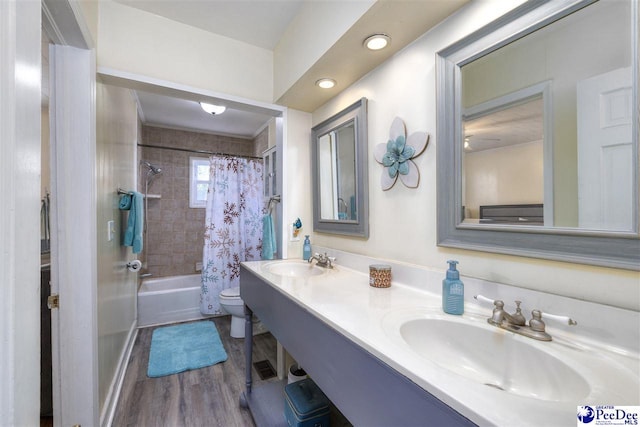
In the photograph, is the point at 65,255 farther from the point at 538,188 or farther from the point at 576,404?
the point at 538,188

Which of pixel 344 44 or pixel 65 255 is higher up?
pixel 344 44

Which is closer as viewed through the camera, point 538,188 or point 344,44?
point 538,188

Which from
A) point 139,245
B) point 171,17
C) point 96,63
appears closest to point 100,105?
point 96,63

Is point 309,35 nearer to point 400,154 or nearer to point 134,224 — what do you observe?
point 400,154

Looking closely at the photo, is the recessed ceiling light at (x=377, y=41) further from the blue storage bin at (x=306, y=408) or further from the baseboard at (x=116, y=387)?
the baseboard at (x=116, y=387)

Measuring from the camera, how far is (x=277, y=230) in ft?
7.09

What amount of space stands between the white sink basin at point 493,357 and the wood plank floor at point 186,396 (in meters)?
1.34

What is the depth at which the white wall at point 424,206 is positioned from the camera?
77 centimetres

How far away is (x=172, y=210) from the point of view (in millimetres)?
3773

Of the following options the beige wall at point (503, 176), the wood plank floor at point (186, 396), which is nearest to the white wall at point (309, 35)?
the beige wall at point (503, 176)

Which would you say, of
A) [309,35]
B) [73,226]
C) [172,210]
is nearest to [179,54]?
[309,35]

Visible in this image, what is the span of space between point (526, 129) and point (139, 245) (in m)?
2.47

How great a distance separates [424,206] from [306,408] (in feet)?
3.82

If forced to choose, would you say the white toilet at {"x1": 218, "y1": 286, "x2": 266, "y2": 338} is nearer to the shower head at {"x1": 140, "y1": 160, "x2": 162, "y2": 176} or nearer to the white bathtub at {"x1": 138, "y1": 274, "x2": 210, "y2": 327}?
the white bathtub at {"x1": 138, "y1": 274, "x2": 210, "y2": 327}
